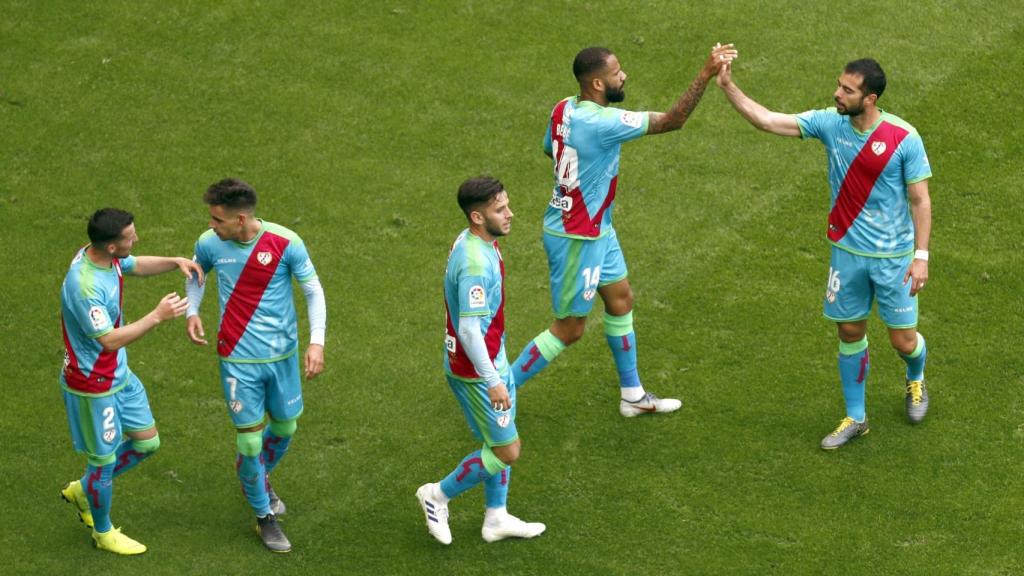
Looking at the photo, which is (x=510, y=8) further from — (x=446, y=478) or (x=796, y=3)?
(x=446, y=478)

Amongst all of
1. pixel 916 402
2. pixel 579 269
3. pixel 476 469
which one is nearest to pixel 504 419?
pixel 476 469

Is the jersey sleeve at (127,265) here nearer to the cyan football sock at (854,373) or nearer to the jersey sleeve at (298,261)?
the jersey sleeve at (298,261)

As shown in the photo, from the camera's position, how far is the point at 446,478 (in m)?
9.68

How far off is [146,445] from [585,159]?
3.53m

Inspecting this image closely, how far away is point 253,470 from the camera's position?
9.58m

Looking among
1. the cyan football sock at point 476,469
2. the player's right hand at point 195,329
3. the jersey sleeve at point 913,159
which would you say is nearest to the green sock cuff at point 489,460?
the cyan football sock at point 476,469

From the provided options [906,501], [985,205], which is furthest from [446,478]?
[985,205]

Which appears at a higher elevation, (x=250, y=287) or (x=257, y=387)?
(x=250, y=287)

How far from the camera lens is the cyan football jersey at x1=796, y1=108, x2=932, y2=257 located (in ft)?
32.2

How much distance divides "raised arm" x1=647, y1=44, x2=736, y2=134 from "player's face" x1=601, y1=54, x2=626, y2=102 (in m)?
0.37

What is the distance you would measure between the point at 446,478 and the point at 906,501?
311 cm

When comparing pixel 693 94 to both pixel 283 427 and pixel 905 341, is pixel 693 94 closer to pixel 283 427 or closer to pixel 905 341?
pixel 905 341

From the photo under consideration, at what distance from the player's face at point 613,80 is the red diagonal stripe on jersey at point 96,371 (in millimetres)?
3431

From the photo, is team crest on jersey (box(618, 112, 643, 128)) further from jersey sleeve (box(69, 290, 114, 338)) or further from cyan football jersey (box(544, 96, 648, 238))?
jersey sleeve (box(69, 290, 114, 338))
